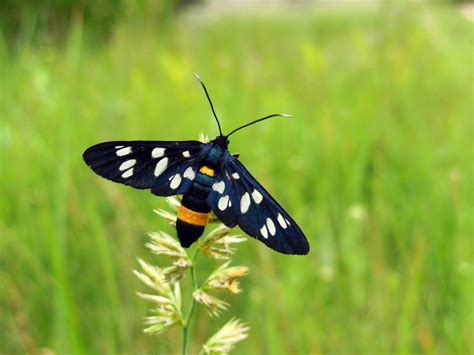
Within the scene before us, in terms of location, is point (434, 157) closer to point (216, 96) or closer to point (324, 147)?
point (324, 147)

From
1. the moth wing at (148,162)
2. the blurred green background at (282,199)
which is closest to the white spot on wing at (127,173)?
the moth wing at (148,162)

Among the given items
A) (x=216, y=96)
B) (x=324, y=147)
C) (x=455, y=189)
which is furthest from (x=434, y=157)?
(x=216, y=96)

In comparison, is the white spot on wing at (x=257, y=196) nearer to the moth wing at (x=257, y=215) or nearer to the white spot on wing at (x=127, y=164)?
the moth wing at (x=257, y=215)

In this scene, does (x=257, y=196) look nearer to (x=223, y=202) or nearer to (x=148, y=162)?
(x=223, y=202)

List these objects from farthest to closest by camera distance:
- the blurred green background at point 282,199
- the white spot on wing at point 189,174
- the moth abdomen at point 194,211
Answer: the blurred green background at point 282,199 → the white spot on wing at point 189,174 → the moth abdomen at point 194,211

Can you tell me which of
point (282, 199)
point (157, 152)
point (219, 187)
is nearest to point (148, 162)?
point (157, 152)

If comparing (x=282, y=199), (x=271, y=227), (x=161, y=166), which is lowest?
(x=271, y=227)

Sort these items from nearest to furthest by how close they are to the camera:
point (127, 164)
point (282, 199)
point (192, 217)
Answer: point (192, 217) → point (127, 164) → point (282, 199)
